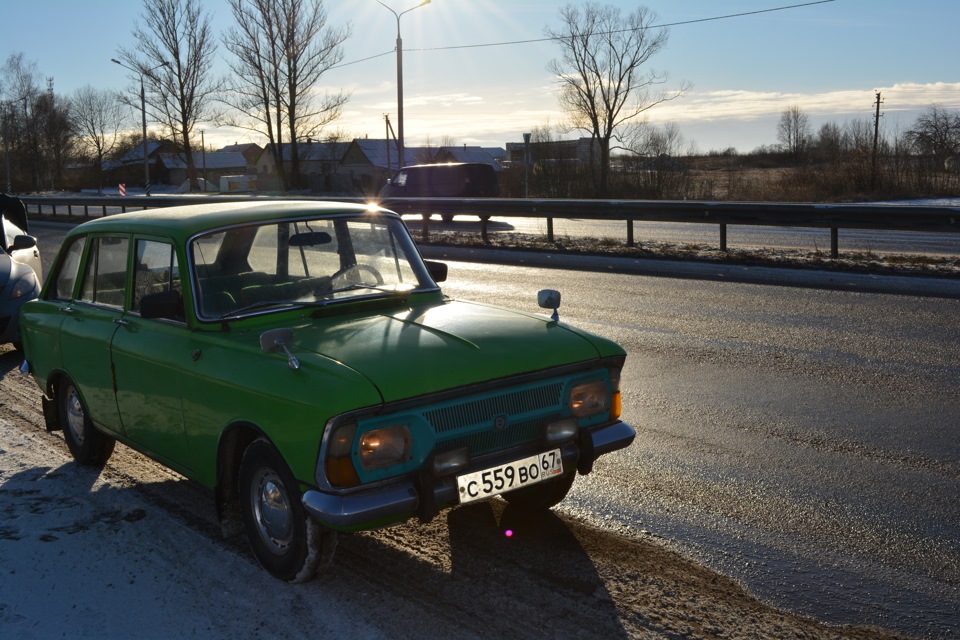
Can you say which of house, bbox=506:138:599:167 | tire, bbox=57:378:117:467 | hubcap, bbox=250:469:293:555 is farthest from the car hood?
house, bbox=506:138:599:167

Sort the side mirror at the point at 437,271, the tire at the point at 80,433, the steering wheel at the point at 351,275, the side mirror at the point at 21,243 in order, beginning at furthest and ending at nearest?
1. the side mirror at the point at 21,243
2. the tire at the point at 80,433
3. the side mirror at the point at 437,271
4. the steering wheel at the point at 351,275

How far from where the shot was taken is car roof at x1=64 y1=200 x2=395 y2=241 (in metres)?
4.79

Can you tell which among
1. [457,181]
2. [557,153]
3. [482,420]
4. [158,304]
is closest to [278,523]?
[482,420]

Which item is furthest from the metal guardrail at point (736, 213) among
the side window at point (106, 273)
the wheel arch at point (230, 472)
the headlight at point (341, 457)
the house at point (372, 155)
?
the house at point (372, 155)

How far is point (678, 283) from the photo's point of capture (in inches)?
533

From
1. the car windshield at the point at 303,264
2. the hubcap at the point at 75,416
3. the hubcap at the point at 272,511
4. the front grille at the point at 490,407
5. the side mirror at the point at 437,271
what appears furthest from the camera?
the hubcap at the point at 75,416

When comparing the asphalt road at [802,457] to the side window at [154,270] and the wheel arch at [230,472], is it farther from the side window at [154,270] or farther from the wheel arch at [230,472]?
the side window at [154,270]

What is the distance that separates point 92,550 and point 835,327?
7.64m

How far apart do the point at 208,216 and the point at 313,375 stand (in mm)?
1541

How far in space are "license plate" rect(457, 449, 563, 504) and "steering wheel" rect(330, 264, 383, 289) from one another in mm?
1478

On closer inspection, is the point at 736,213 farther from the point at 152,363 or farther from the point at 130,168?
the point at 130,168

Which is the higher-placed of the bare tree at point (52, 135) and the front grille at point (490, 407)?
the bare tree at point (52, 135)

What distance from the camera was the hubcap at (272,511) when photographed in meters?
3.94

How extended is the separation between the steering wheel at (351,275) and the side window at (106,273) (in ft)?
3.94
